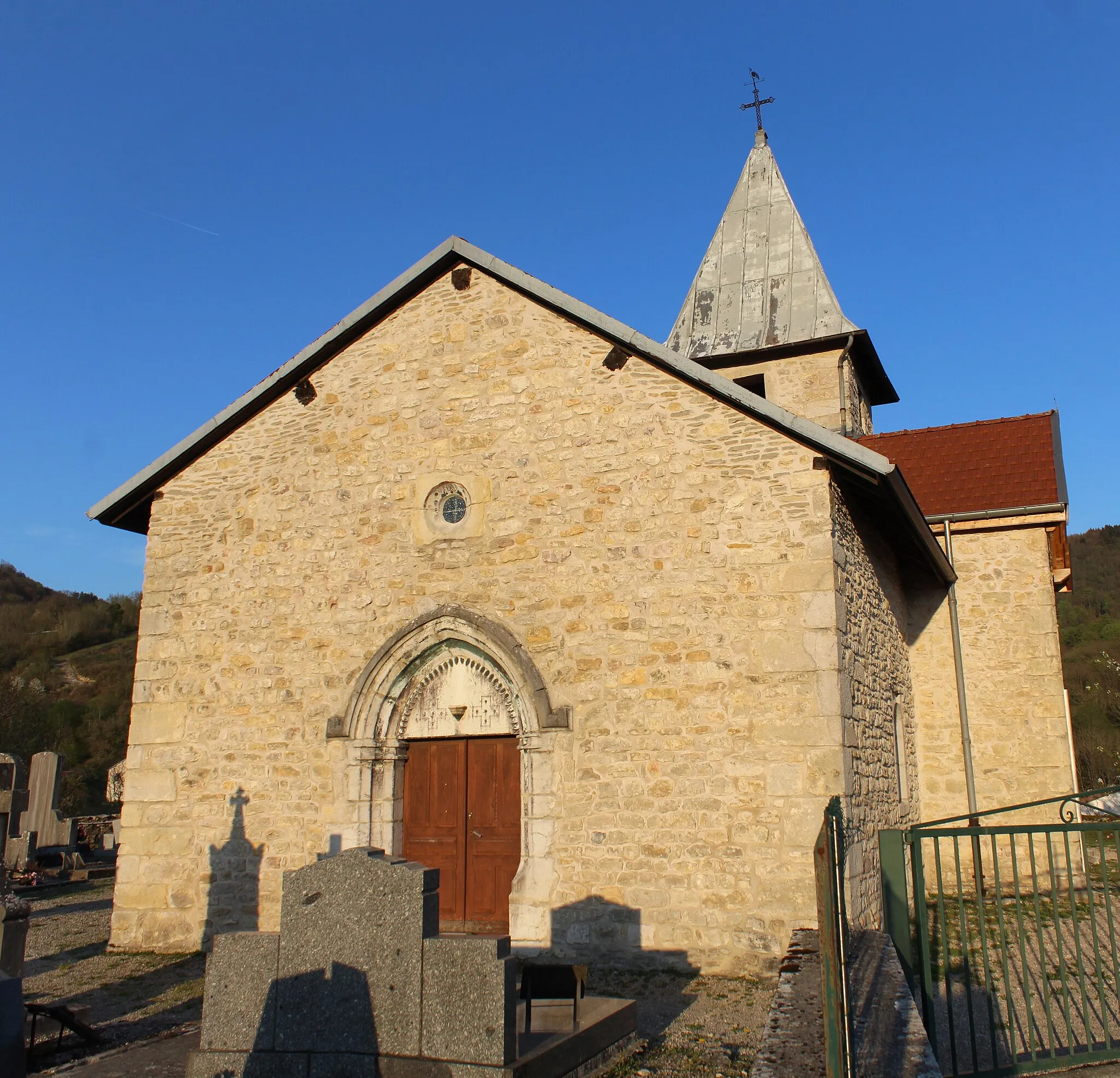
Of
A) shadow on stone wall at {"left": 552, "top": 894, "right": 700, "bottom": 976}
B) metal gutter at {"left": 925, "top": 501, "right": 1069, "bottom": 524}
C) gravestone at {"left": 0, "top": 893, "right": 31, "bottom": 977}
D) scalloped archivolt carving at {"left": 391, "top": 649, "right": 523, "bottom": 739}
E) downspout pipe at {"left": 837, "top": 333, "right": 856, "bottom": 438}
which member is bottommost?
shadow on stone wall at {"left": 552, "top": 894, "right": 700, "bottom": 976}

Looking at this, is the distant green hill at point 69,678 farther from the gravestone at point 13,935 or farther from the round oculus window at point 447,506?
the gravestone at point 13,935

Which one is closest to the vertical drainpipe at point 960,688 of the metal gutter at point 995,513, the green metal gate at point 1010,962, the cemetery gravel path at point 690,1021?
the metal gutter at point 995,513

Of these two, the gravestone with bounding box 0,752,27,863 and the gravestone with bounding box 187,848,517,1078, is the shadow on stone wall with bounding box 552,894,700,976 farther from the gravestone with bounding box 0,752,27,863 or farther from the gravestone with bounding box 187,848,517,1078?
the gravestone with bounding box 0,752,27,863

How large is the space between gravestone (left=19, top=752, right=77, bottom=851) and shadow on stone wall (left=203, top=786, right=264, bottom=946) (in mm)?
8179

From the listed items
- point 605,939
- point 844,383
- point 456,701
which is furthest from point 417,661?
point 844,383

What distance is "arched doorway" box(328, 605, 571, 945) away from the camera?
27.9ft

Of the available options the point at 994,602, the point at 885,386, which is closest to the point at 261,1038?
the point at 994,602

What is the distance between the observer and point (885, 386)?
17766 mm

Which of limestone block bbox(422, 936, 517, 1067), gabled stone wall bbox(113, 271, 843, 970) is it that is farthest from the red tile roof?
limestone block bbox(422, 936, 517, 1067)

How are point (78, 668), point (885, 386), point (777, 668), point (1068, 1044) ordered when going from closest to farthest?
point (1068, 1044)
point (777, 668)
point (885, 386)
point (78, 668)

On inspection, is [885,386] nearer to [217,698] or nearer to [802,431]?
[802,431]

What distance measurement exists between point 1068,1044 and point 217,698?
25.0ft

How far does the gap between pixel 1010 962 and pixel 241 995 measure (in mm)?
5558

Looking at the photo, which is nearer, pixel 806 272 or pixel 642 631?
pixel 642 631
